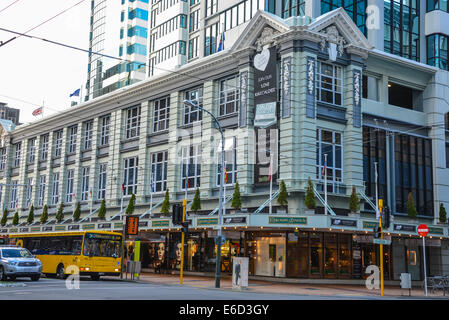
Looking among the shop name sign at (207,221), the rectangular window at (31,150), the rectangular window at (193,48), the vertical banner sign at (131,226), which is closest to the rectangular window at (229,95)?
the shop name sign at (207,221)

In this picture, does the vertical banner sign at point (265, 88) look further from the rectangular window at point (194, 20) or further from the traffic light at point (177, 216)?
the rectangular window at point (194, 20)

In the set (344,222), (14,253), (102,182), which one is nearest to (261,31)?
(344,222)

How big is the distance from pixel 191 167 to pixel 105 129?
14254mm

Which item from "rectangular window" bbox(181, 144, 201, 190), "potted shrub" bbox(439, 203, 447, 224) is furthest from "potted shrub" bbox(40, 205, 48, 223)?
"potted shrub" bbox(439, 203, 447, 224)

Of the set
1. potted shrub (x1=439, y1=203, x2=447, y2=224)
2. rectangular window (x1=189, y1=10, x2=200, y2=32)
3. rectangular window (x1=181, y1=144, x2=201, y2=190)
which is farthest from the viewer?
rectangular window (x1=189, y1=10, x2=200, y2=32)

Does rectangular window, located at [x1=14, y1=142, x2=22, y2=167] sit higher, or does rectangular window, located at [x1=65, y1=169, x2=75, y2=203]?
rectangular window, located at [x1=14, y1=142, x2=22, y2=167]

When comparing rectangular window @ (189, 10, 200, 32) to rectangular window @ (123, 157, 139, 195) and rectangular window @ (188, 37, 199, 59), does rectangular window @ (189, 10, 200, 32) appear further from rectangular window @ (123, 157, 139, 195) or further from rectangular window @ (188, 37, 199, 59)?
rectangular window @ (123, 157, 139, 195)

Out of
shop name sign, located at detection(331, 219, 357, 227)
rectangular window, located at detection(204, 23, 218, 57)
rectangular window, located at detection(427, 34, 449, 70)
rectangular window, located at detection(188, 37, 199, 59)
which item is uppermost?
rectangular window, located at detection(188, 37, 199, 59)

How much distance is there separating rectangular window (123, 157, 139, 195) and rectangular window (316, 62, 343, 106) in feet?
62.2

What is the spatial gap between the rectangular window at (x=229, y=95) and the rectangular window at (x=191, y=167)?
12.2ft

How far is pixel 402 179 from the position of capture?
41.1 m

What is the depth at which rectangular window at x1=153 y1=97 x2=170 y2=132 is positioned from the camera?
46.6 m

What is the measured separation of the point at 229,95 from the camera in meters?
40.7
